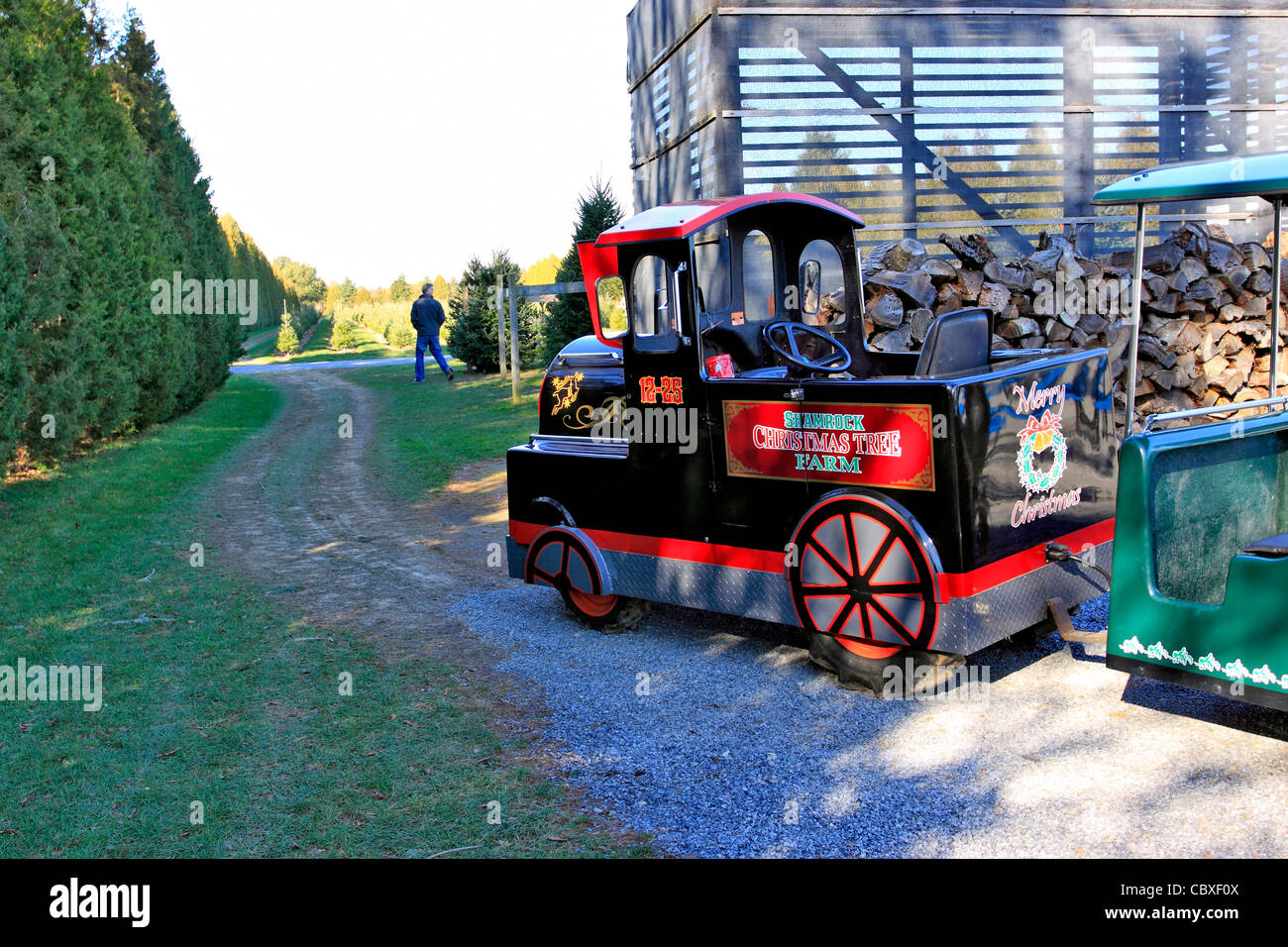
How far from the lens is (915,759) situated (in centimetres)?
444

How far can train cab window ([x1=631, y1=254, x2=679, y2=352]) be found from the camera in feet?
19.1

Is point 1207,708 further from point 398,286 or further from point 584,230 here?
point 398,286

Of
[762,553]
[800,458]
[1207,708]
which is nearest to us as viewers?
[1207,708]

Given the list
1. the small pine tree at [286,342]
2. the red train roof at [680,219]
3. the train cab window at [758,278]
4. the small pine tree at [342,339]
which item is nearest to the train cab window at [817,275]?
the train cab window at [758,278]

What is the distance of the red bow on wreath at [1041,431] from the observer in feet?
16.3

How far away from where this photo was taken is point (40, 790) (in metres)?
4.48

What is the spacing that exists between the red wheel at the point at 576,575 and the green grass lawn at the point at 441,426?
5.25 metres

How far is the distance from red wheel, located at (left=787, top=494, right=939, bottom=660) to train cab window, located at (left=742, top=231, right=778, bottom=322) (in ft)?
5.76

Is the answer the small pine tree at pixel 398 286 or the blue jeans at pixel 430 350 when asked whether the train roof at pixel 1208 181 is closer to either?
the blue jeans at pixel 430 350

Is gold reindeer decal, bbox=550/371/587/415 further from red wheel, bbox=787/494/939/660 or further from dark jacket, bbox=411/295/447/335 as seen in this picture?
dark jacket, bbox=411/295/447/335

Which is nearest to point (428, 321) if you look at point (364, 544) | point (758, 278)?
point (364, 544)

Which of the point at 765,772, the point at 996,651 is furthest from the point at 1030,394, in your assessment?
the point at 765,772

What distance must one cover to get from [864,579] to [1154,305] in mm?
7782

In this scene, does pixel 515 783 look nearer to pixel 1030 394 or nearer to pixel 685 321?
pixel 685 321
